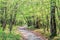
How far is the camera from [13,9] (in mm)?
17750

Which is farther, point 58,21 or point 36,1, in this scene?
point 58,21

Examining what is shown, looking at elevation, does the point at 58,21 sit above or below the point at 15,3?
below

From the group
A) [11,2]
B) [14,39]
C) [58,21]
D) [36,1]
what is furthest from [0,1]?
[58,21]

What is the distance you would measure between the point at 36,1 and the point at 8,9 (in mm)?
4018

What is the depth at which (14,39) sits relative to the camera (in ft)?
54.2

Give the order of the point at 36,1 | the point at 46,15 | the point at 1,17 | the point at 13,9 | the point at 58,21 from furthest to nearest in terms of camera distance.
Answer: the point at 46,15
the point at 58,21
the point at 36,1
the point at 1,17
the point at 13,9

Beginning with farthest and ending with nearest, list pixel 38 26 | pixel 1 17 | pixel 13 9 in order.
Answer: pixel 38 26 → pixel 1 17 → pixel 13 9

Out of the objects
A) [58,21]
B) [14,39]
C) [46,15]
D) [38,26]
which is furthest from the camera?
[38,26]

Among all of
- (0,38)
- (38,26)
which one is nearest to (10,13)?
(0,38)

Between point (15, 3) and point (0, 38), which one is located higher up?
point (15, 3)

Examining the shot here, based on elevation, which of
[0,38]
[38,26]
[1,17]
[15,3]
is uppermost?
[15,3]

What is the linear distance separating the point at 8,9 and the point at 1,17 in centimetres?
154

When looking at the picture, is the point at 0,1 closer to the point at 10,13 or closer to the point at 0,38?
the point at 10,13

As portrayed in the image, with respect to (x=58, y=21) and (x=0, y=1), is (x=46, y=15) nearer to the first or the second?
(x=58, y=21)
